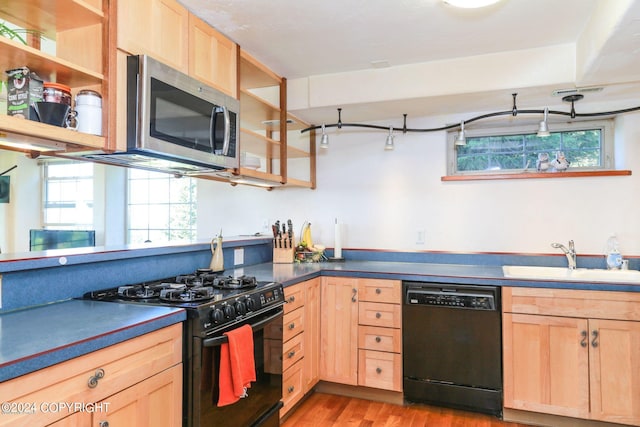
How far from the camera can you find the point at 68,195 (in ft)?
19.0

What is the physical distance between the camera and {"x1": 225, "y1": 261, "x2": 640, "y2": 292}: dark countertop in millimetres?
2396

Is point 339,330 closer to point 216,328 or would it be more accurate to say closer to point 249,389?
point 249,389

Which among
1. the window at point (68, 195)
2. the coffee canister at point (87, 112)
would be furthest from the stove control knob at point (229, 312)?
the window at point (68, 195)

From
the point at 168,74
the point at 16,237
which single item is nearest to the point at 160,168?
the point at 168,74

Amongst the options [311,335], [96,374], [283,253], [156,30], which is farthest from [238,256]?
[96,374]

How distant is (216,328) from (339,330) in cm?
138

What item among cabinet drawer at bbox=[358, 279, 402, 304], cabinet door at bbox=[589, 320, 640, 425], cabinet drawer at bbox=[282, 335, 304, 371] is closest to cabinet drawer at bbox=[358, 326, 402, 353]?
cabinet drawer at bbox=[358, 279, 402, 304]

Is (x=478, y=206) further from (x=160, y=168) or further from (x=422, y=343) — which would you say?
(x=160, y=168)

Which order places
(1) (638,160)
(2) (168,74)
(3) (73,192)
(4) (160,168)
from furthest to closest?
(3) (73,192) → (1) (638,160) → (4) (160,168) → (2) (168,74)

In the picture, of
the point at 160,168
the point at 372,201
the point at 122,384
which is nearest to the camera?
the point at 122,384

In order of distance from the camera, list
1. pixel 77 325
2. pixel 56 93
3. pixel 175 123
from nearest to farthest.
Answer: pixel 77 325
pixel 56 93
pixel 175 123

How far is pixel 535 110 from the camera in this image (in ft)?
9.62

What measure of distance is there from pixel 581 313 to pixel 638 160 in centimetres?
129

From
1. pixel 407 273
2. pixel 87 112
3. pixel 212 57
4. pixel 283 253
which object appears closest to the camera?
pixel 87 112
